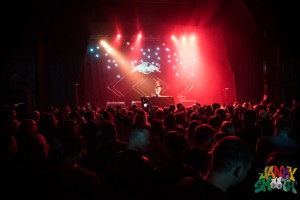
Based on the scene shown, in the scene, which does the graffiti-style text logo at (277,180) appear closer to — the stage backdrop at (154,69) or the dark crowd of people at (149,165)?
the dark crowd of people at (149,165)

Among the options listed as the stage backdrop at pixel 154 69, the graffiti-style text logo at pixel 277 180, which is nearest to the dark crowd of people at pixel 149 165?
the graffiti-style text logo at pixel 277 180

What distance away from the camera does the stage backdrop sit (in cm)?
1959

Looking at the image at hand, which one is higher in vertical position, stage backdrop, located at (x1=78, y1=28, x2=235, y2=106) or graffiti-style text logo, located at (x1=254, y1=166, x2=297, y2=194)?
stage backdrop, located at (x1=78, y1=28, x2=235, y2=106)

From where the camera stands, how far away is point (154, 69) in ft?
67.8

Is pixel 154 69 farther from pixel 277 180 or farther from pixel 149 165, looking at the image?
pixel 277 180

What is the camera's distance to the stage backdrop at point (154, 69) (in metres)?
19.6

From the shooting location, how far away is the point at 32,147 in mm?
4645

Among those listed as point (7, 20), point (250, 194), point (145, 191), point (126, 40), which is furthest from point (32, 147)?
point (126, 40)

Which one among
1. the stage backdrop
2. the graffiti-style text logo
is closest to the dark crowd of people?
the graffiti-style text logo

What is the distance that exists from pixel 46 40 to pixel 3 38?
5.62 ft

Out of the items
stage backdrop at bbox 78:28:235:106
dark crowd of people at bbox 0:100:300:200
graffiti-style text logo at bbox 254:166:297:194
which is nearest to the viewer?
dark crowd of people at bbox 0:100:300:200

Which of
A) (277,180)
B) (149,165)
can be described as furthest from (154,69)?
(277,180)

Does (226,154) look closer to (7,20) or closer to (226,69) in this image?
(7,20)

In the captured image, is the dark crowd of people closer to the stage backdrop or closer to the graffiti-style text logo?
the graffiti-style text logo
